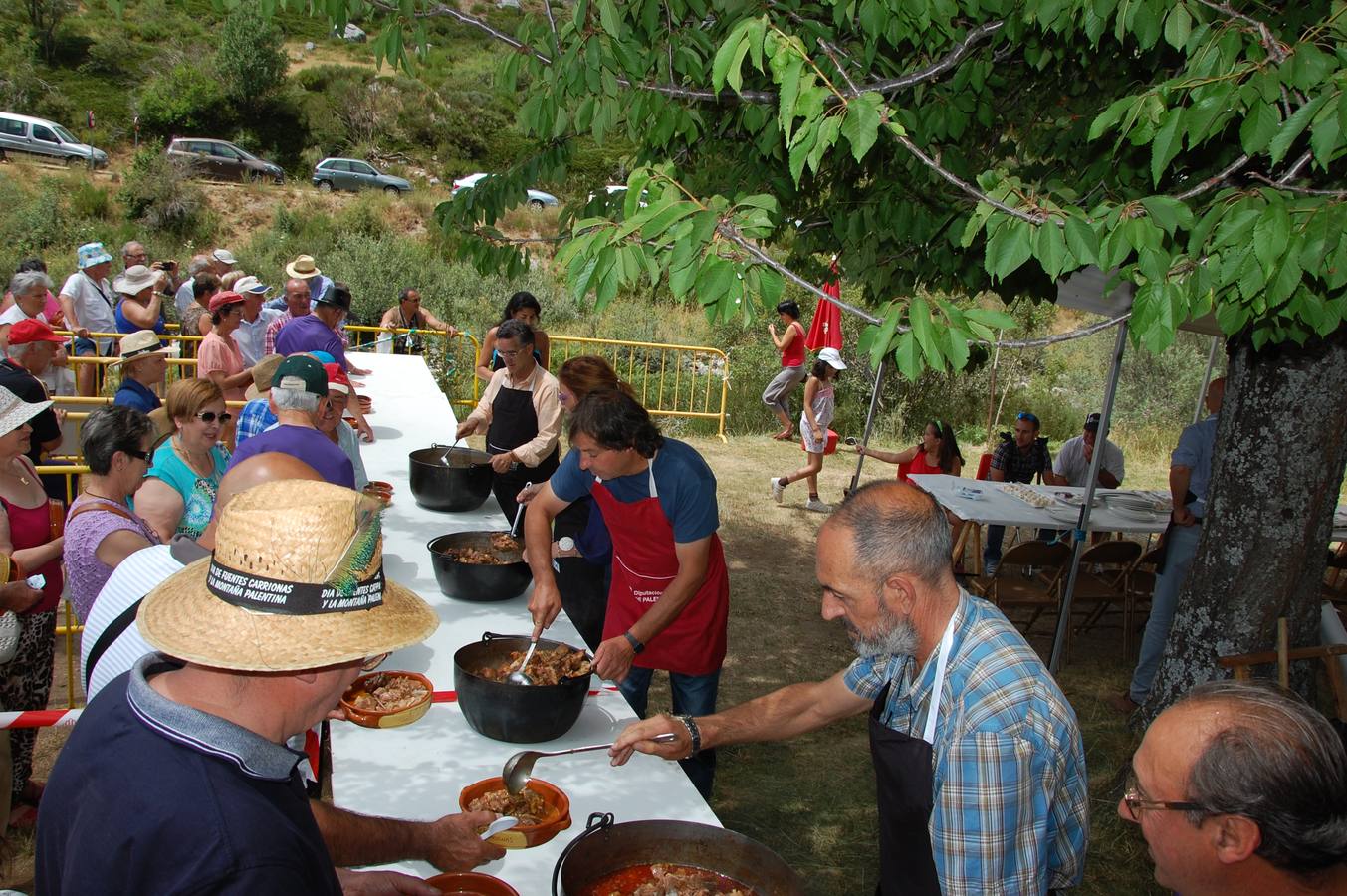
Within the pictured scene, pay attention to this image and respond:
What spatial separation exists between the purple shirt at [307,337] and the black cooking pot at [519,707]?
421 cm

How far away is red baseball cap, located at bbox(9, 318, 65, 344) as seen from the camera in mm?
5852

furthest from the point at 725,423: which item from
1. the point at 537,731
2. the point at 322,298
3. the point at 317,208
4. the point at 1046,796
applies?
the point at 317,208

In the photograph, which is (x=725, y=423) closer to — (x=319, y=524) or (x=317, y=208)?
(x=319, y=524)

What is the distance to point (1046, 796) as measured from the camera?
1.79 meters

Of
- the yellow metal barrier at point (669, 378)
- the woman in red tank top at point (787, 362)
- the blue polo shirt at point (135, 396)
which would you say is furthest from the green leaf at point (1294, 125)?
the yellow metal barrier at point (669, 378)

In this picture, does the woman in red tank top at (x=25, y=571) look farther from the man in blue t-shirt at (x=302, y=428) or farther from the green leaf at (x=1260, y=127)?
the green leaf at (x=1260, y=127)

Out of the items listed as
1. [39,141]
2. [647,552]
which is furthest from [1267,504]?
[39,141]

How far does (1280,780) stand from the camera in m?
1.35

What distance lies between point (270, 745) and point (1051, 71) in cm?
444

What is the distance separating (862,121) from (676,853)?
6.32ft

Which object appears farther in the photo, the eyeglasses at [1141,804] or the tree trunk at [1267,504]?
the tree trunk at [1267,504]

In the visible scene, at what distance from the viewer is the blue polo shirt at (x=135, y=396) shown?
18.2 ft

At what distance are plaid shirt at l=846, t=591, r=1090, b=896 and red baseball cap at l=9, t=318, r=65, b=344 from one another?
6.10 metres

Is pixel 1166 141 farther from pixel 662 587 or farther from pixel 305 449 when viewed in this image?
pixel 305 449
